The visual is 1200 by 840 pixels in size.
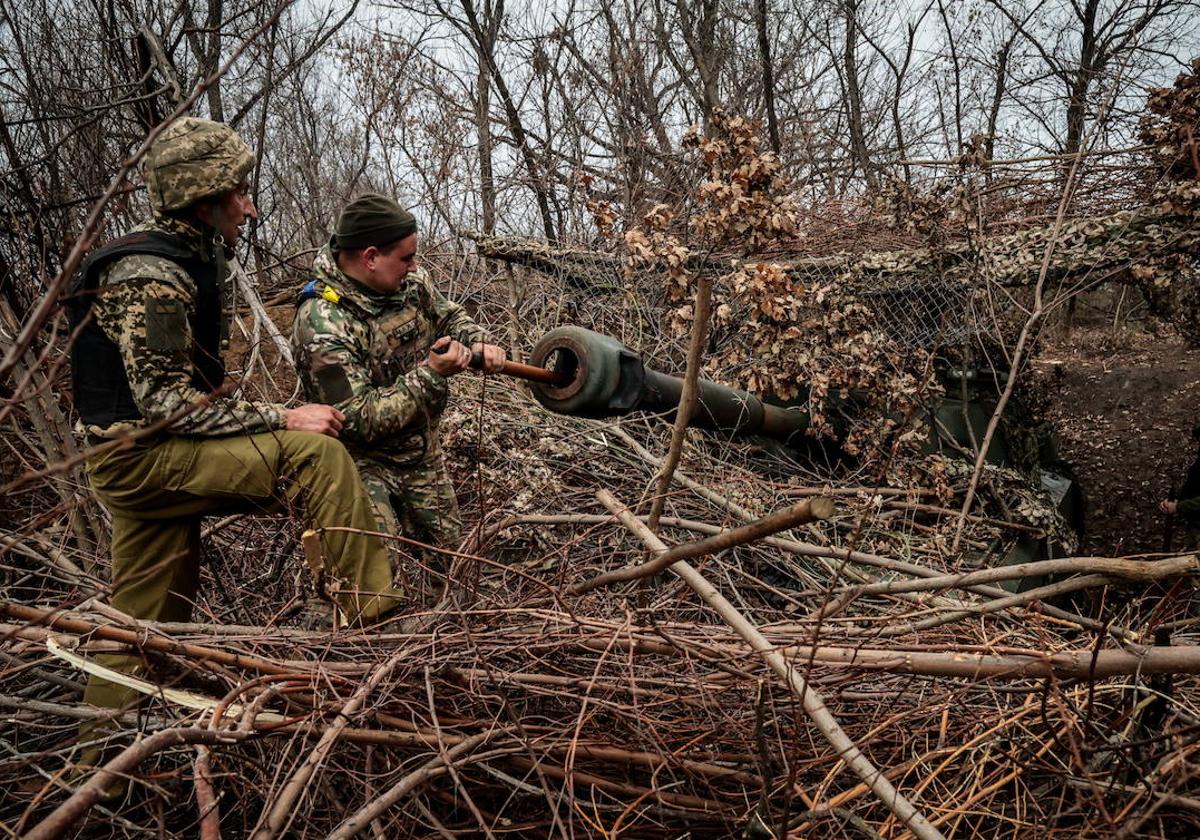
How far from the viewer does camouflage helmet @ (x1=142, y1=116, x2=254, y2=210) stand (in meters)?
3.04

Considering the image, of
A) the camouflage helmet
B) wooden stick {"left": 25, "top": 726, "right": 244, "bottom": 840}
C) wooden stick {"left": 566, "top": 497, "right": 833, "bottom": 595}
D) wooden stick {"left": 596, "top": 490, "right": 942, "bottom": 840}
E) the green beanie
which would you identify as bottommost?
wooden stick {"left": 596, "top": 490, "right": 942, "bottom": 840}

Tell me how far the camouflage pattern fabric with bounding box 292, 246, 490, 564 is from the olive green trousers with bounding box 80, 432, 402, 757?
0.41m

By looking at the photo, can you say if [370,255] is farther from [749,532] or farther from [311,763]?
[749,532]

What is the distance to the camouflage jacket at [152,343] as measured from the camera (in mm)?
2906

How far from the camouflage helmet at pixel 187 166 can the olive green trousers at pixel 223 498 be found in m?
0.83

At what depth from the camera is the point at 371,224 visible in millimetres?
3643

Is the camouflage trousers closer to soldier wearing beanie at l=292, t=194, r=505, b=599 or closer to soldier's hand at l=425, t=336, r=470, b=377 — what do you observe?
soldier wearing beanie at l=292, t=194, r=505, b=599

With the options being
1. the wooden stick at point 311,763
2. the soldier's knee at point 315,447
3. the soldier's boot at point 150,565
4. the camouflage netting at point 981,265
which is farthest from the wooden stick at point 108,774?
the camouflage netting at point 981,265

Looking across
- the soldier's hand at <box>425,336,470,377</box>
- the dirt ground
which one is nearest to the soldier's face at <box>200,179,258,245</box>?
the soldier's hand at <box>425,336,470,377</box>

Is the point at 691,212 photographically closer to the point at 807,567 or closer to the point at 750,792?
the point at 807,567

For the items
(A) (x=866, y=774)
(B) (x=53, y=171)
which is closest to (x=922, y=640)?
(A) (x=866, y=774)

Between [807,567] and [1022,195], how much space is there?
4.14 meters

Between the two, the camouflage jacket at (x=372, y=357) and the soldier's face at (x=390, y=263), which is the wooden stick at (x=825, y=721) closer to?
the camouflage jacket at (x=372, y=357)

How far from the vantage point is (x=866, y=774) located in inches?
73.9
